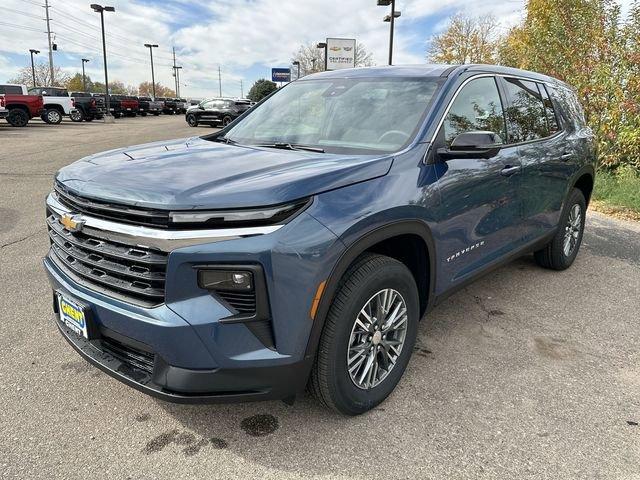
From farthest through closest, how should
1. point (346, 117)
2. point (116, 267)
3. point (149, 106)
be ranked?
point (149, 106) < point (346, 117) < point (116, 267)

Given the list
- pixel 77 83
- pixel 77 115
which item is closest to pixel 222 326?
pixel 77 115

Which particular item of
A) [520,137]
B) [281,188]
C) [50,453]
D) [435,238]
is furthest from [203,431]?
[520,137]

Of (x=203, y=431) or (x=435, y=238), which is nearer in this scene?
(x=203, y=431)

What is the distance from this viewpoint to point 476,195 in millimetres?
3154

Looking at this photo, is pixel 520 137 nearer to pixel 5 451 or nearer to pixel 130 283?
pixel 130 283

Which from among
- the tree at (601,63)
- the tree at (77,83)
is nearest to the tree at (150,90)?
the tree at (77,83)

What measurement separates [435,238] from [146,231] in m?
1.58

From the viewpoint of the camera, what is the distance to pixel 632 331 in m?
3.82

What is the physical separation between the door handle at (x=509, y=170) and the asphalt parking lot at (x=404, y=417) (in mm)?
1162

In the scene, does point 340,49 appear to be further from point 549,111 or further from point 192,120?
point 549,111

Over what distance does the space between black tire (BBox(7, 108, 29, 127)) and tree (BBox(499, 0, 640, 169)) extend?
21732 millimetres

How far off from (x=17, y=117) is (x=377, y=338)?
25.5m

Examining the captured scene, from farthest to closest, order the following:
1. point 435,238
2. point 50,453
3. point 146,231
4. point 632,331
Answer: point 632,331 → point 435,238 → point 50,453 → point 146,231

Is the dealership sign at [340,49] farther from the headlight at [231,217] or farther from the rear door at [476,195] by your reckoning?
the headlight at [231,217]
